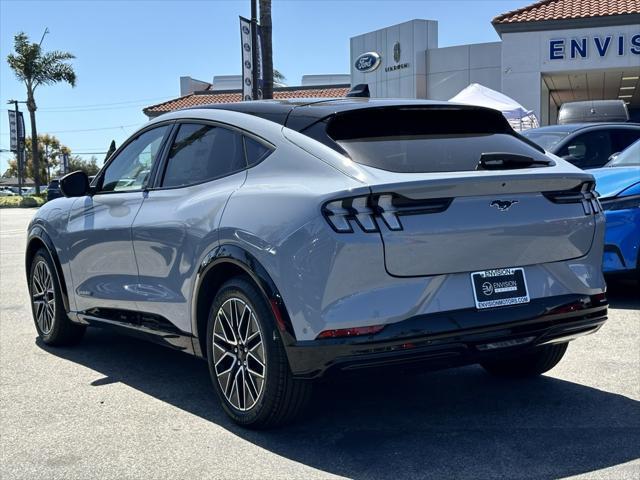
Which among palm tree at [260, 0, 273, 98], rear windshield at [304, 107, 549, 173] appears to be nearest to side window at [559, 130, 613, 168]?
rear windshield at [304, 107, 549, 173]

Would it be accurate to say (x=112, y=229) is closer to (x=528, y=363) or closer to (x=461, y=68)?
(x=528, y=363)

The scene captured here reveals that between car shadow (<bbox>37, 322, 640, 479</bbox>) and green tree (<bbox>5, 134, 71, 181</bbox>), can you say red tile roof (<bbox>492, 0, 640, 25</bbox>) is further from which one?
green tree (<bbox>5, 134, 71, 181</bbox>)

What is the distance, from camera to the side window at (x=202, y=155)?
14.4ft

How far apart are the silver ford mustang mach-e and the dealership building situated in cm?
2234

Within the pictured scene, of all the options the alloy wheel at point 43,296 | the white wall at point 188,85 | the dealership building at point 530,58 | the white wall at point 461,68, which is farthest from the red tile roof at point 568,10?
the white wall at point 188,85

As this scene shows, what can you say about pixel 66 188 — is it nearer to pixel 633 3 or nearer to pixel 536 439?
pixel 536 439

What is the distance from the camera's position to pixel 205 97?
44.1 m

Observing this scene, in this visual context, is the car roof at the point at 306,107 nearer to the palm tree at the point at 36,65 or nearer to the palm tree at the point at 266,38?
the palm tree at the point at 266,38

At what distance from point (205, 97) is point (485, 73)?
63.8 feet

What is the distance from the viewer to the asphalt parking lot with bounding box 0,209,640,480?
140 inches

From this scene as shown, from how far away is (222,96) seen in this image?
144ft

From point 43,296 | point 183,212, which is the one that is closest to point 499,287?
point 183,212

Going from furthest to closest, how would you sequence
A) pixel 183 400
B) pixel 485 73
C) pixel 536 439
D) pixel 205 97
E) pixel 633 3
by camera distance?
pixel 205 97, pixel 485 73, pixel 633 3, pixel 183 400, pixel 536 439

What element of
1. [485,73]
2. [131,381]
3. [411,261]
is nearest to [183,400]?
[131,381]
